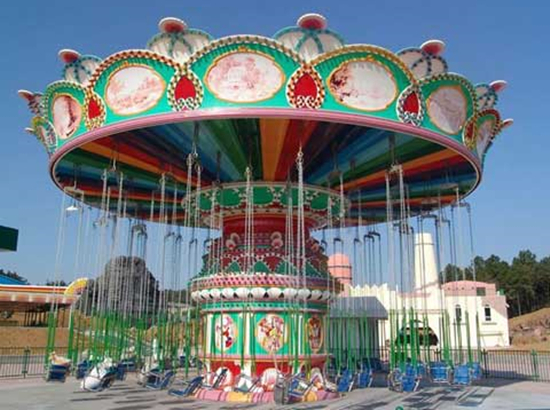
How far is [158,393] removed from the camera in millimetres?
12859

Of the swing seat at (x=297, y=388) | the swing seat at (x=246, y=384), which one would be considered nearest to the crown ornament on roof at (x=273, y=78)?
the swing seat at (x=297, y=388)

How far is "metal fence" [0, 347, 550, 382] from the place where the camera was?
18359mm

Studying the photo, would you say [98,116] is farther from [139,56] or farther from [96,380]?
[96,380]

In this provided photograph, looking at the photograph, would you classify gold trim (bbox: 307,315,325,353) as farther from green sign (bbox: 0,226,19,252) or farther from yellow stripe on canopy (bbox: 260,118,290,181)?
green sign (bbox: 0,226,19,252)

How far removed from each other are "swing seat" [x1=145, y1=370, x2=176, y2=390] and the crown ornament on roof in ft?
17.2

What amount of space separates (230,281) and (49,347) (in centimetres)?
410

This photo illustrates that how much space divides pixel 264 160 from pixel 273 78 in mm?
2663

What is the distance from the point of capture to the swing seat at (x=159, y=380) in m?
11.3

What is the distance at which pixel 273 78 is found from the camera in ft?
31.5

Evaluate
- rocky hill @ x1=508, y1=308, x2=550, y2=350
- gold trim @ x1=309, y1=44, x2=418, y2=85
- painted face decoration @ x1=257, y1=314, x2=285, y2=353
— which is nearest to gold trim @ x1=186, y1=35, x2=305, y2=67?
gold trim @ x1=309, y1=44, x2=418, y2=85

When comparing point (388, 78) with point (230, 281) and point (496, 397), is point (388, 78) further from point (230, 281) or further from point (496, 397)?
point (496, 397)

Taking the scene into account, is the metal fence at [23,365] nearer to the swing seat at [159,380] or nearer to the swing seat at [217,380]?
the swing seat at [159,380]

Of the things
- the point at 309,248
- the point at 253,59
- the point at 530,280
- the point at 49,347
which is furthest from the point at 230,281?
the point at 530,280

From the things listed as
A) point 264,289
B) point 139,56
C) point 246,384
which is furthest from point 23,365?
point 139,56
